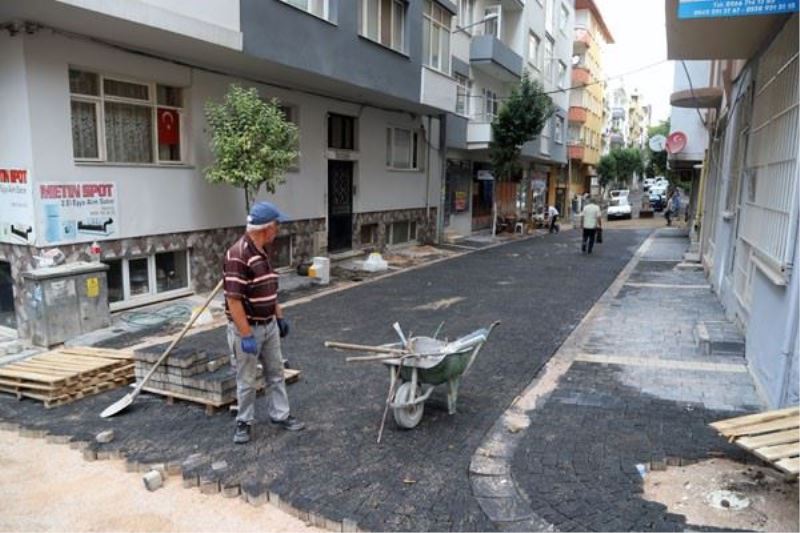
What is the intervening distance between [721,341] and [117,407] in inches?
259

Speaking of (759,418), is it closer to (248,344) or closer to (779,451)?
(779,451)

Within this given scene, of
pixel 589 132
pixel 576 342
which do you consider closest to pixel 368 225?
pixel 576 342

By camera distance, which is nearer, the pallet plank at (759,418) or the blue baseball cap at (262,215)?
the pallet plank at (759,418)

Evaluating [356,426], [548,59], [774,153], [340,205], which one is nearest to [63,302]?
[356,426]

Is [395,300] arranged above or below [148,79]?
below

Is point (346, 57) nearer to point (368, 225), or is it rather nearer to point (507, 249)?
point (368, 225)

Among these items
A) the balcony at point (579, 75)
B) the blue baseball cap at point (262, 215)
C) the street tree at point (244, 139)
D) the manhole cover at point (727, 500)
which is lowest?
the manhole cover at point (727, 500)

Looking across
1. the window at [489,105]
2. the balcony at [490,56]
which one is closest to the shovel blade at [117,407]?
the balcony at [490,56]

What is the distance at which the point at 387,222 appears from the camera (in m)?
17.8

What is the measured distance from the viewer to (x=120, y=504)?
13.0ft

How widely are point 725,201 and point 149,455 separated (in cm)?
1037

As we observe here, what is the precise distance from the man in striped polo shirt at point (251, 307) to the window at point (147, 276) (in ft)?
17.1

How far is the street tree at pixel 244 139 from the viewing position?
384 inches

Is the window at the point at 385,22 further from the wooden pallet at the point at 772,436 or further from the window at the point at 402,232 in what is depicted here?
the wooden pallet at the point at 772,436
